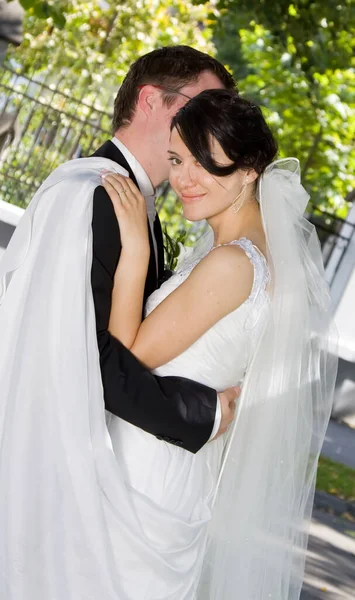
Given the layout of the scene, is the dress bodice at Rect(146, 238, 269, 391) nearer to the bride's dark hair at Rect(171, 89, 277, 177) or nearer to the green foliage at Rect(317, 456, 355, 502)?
the bride's dark hair at Rect(171, 89, 277, 177)

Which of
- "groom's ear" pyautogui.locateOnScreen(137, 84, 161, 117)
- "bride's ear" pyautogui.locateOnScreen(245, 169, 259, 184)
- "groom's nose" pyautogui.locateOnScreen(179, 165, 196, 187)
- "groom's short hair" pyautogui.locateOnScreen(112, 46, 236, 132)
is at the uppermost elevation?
"groom's short hair" pyautogui.locateOnScreen(112, 46, 236, 132)

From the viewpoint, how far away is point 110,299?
9.91 ft

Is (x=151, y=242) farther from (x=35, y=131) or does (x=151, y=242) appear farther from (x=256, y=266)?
(x=35, y=131)

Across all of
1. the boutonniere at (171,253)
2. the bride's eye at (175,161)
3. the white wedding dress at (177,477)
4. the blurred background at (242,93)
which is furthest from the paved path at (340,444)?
the bride's eye at (175,161)

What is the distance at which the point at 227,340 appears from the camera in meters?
3.12

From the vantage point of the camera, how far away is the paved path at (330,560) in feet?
20.8

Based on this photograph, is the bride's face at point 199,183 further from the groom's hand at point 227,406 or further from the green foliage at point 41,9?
the green foliage at point 41,9

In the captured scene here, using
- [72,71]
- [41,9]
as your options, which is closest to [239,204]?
[41,9]

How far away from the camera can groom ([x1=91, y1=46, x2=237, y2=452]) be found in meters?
2.99

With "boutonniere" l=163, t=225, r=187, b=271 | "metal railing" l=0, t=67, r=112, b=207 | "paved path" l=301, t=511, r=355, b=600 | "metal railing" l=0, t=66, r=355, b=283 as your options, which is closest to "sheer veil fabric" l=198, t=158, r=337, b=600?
"boutonniere" l=163, t=225, r=187, b=271

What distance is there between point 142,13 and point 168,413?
1463 centimetres

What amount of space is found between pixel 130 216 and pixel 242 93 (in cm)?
651

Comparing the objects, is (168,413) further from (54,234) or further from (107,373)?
(54,234)

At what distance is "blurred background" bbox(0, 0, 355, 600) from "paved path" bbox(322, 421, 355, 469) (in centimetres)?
3
